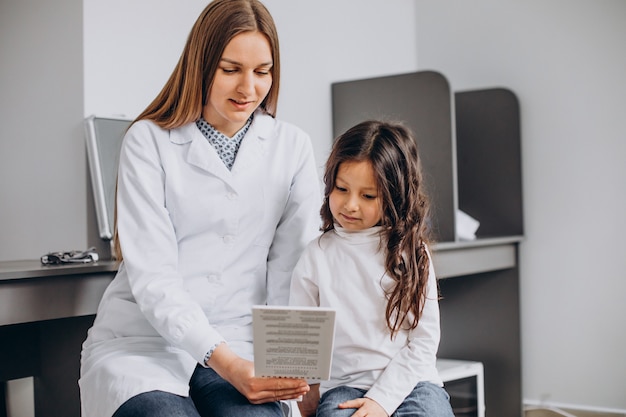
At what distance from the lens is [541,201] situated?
3344mm

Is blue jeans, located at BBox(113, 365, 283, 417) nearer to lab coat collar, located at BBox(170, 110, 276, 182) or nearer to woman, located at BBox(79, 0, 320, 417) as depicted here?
woman, located at BBox(79, 0, 320, 417)

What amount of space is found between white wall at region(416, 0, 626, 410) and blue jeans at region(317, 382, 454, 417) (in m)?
1.78

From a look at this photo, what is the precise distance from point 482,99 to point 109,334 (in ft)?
7.34

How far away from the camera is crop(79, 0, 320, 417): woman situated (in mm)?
1485

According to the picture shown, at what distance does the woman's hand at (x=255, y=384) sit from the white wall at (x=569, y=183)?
2092 millimetres

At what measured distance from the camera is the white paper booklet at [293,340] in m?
1.32

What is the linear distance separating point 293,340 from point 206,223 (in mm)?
387

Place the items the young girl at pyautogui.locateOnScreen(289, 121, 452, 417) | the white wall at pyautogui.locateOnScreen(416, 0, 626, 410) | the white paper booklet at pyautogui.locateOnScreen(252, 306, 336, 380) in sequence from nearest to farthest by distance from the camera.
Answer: the white paper booklet at pyautogui.locateOnScreen(252, 306, 336, 380), the young girl at pyautogui.locateOnScreen(289, 121, 452, 417), the white wall at pyautogui.locateOnScreen(416, 0, 626, 410)

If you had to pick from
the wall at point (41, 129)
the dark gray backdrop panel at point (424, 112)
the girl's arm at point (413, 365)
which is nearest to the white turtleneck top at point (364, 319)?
the girl's arm at point (413, 365)

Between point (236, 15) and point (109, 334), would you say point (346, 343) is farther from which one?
point (236, 15)

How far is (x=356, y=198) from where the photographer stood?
1686 mm

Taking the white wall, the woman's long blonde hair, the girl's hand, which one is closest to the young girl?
the girl's hand

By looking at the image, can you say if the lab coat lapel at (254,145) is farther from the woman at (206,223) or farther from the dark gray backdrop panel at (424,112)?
the dark gray backdrop panel at (424,112)

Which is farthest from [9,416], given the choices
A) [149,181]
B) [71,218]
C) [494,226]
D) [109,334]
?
[494,226]
